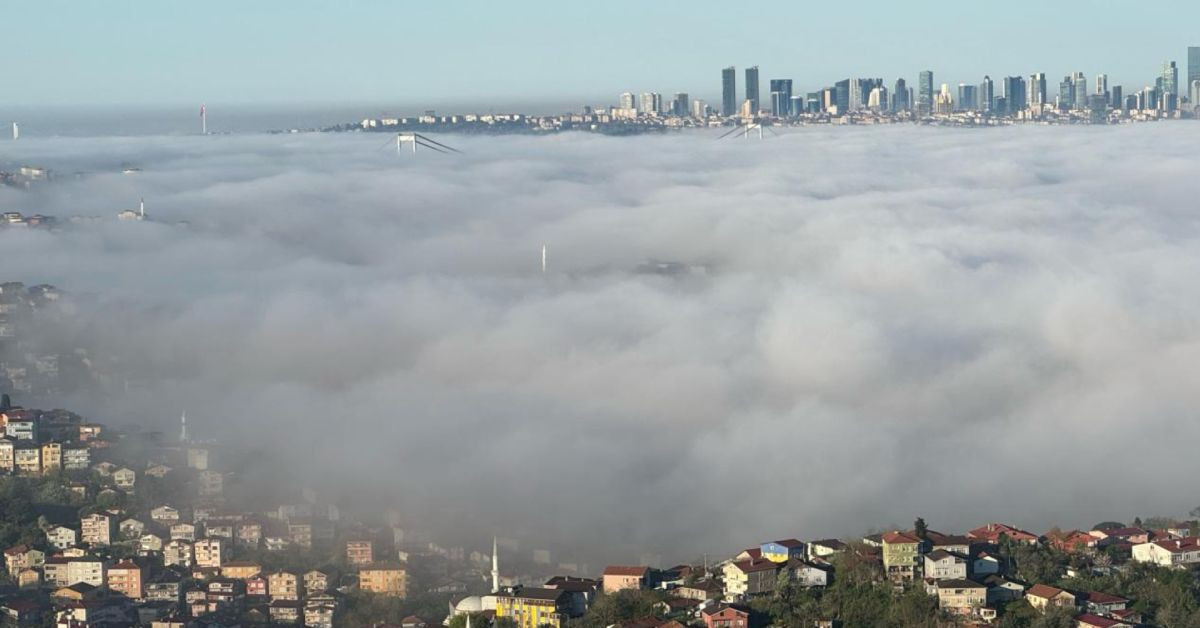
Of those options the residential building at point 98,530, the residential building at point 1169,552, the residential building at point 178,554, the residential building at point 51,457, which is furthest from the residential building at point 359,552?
the residential building at point 1169,552

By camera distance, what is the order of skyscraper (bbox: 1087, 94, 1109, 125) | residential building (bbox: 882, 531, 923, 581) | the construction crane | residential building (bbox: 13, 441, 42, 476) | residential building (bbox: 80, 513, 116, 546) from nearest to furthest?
residential building (bbox: 882, 531, 923, 581), residential building (bbox: 80, 513, 116, 546), residential building (bbox: 13, 441, 42, 476), the construction crane, skyscraper (bbox: 1087, 94, 1109, 125)

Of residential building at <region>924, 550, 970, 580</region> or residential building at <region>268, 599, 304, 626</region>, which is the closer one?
residential building at <region>924, 550, 970, 580</region>

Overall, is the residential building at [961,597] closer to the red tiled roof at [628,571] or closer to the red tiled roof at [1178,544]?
the red tiled roof at [1178,544]

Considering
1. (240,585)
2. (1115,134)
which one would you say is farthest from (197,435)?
(1115,134)

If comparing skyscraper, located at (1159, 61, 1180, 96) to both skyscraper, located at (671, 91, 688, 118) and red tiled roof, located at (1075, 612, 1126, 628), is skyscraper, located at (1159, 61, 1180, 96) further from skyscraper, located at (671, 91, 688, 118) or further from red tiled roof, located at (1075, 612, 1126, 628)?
red tiled roof, located at (1075, 612, 1126, 628)

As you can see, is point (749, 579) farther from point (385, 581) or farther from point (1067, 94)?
point (1067, 94)

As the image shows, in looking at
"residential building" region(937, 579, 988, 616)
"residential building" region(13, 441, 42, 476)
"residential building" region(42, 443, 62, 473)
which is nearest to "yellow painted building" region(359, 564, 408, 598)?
"residential building" region(937, 579, 988, 616)
